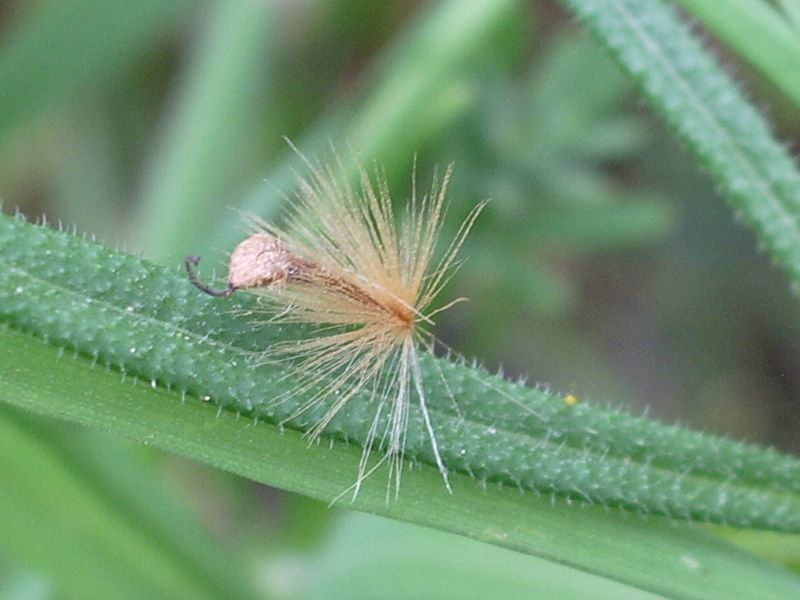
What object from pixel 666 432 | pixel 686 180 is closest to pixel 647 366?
pixel 686 180

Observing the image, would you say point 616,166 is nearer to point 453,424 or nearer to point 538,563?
point 538,563

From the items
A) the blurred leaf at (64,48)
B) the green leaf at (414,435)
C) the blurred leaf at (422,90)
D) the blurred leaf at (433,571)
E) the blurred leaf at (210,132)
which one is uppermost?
the blurred leaf at (64,48)

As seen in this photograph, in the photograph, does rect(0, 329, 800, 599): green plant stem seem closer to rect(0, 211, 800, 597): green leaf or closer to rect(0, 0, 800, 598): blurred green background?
rect(0, 211, 800, 597): green leaf

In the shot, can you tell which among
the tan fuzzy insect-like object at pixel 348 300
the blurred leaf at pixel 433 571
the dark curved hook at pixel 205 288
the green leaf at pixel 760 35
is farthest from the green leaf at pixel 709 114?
the dark curved hook at pixel 205 288

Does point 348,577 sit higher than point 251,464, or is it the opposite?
point 251,464

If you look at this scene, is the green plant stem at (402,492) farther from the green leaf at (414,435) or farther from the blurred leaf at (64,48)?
the blurred leaf at (64,48)
